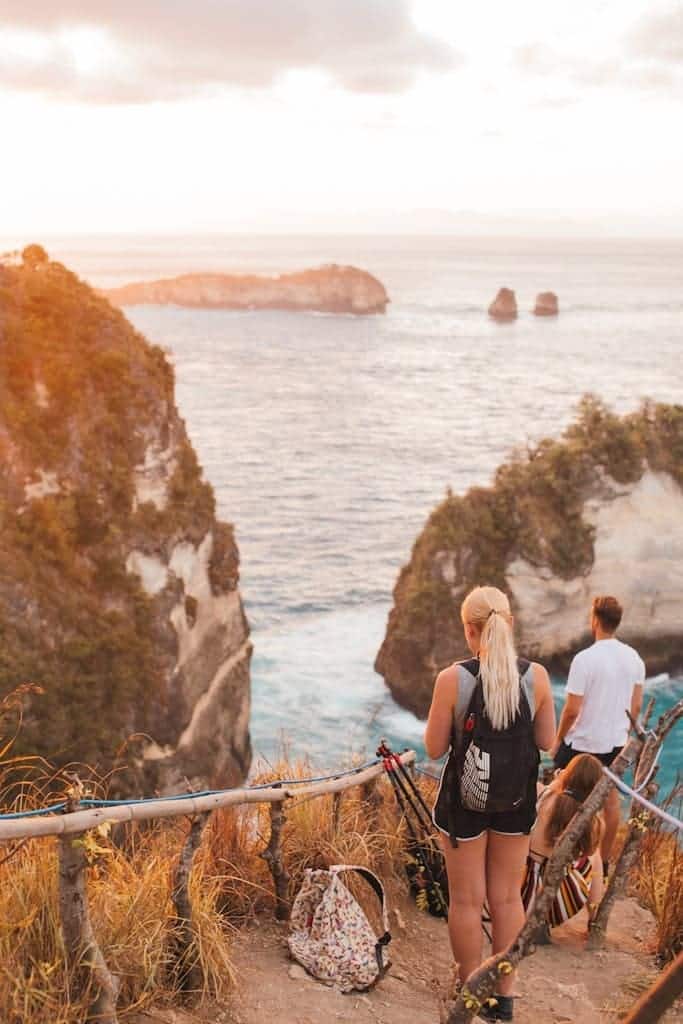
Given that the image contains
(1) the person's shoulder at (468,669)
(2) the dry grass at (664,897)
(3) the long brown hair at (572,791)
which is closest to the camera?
(1) the person's shoulder at (468,669)

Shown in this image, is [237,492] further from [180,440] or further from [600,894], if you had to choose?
[600,894]

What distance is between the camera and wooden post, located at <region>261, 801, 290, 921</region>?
5.09 metres

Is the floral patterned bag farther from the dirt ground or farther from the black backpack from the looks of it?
the black backpack

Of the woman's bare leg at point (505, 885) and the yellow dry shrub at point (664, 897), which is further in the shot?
the yellow dry shrub at point (664, 897)

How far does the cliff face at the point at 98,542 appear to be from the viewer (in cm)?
1784

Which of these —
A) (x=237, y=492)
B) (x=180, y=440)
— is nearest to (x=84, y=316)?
(x=180, y=440)

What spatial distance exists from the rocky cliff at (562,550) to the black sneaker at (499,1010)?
2192 centimetres

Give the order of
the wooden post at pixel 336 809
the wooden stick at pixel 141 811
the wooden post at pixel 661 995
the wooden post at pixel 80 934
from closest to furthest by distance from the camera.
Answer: the wooden post at pixel 661 995, the wooden stick at pixel 141 811, the wooden post at pixel 80 934, the wooden post at pixel 336 809

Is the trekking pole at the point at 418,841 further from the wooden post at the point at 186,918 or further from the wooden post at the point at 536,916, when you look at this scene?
the wooden post at the point at 536,916

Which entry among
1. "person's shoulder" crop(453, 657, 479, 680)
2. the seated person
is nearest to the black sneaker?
the seated person

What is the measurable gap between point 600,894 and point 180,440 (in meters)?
16.1

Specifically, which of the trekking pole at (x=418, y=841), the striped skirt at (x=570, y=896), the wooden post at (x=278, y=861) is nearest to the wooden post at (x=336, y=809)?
the trekking pole at (x=418, y=841)

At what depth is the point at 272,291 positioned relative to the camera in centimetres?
18288

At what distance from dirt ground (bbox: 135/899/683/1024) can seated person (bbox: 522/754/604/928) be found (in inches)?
12.6
